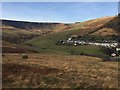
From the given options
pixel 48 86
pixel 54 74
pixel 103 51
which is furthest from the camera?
pixel 103 51

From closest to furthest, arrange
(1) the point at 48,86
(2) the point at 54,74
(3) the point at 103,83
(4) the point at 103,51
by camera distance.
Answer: (1) the point at 48,86 → (3) the point at 103,83 → (2) the point at 54,74 → (4) the point at 103,51

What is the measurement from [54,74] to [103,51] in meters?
112

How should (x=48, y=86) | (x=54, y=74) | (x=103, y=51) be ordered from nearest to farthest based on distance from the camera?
(x=48, y=86)
(x=54, y=74)
(x=103, y=51)

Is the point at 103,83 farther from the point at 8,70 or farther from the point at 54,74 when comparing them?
the point at 8,70

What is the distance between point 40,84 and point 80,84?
4.68 m

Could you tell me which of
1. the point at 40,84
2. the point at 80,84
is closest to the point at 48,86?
the point at 40,84

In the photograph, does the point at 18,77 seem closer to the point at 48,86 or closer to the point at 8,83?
the point at 8,83

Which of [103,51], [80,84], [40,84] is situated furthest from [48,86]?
[103,51]

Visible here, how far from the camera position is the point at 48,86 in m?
31.2

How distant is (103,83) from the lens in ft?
110

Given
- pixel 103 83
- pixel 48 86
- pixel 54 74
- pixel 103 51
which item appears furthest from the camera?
pixel 103 51

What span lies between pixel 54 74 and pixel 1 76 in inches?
287

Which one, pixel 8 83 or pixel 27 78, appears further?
pixel 27 78

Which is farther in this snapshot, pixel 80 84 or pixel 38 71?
pixel 38 71
